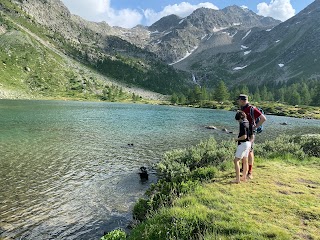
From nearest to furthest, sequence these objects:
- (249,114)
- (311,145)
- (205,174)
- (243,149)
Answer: (243,149), (249,114), (205,174), (311,145)

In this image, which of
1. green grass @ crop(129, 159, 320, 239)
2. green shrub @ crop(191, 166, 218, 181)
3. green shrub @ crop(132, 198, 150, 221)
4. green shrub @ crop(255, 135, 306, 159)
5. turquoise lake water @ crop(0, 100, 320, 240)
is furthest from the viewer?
green shrub @ crop(255, 135, 306, 159)

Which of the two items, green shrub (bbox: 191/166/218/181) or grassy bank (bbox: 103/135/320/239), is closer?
grassy bank (bbox: 103/135/320/239)

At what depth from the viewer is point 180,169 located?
71.9 feet

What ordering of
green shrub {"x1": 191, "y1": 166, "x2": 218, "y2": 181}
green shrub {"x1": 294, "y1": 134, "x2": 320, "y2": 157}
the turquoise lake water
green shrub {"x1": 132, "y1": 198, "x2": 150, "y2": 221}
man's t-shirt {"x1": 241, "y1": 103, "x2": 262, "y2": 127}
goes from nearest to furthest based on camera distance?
green shrub {"x1": 132, "y1": 198, "x2": 150, "y2": 221} → the turquoise lake water → man's t-shirt {"x1": 241, "y1": 103, "x2": 262, "y2": 127} → green shrub {"x1": 191, "y1": 166, "x2": 218, "y2": 181} → green shrub {"x1": 294, "y1": 134, "x2": 320, "y2": 157}

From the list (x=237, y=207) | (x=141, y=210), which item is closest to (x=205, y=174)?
(x=141, y=210)

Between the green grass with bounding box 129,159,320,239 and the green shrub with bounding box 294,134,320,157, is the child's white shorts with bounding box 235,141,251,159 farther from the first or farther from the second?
the green shrub with bounding box 294,134,320,157

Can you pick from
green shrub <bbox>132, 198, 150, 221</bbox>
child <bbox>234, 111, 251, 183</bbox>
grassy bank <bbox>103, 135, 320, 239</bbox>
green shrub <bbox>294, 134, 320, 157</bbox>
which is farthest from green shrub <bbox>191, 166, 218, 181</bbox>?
green shrub <bbox>294, 134, 320, 157</bbox>

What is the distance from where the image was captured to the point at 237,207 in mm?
11227

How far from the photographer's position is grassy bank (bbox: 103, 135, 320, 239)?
373 inches

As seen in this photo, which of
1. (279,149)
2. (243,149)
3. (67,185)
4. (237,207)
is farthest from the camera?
(279,149)

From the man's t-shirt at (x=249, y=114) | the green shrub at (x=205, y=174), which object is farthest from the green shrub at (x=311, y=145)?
the green shrub at (x=205, y=174)

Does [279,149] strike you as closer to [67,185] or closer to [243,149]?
[243,149]

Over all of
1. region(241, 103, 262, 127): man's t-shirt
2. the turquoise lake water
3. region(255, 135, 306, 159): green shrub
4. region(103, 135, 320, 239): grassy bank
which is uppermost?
region(241, 103, 262, 127): man's t-shirt

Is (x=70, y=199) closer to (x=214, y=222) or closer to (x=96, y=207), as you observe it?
(x=96, y=207)
